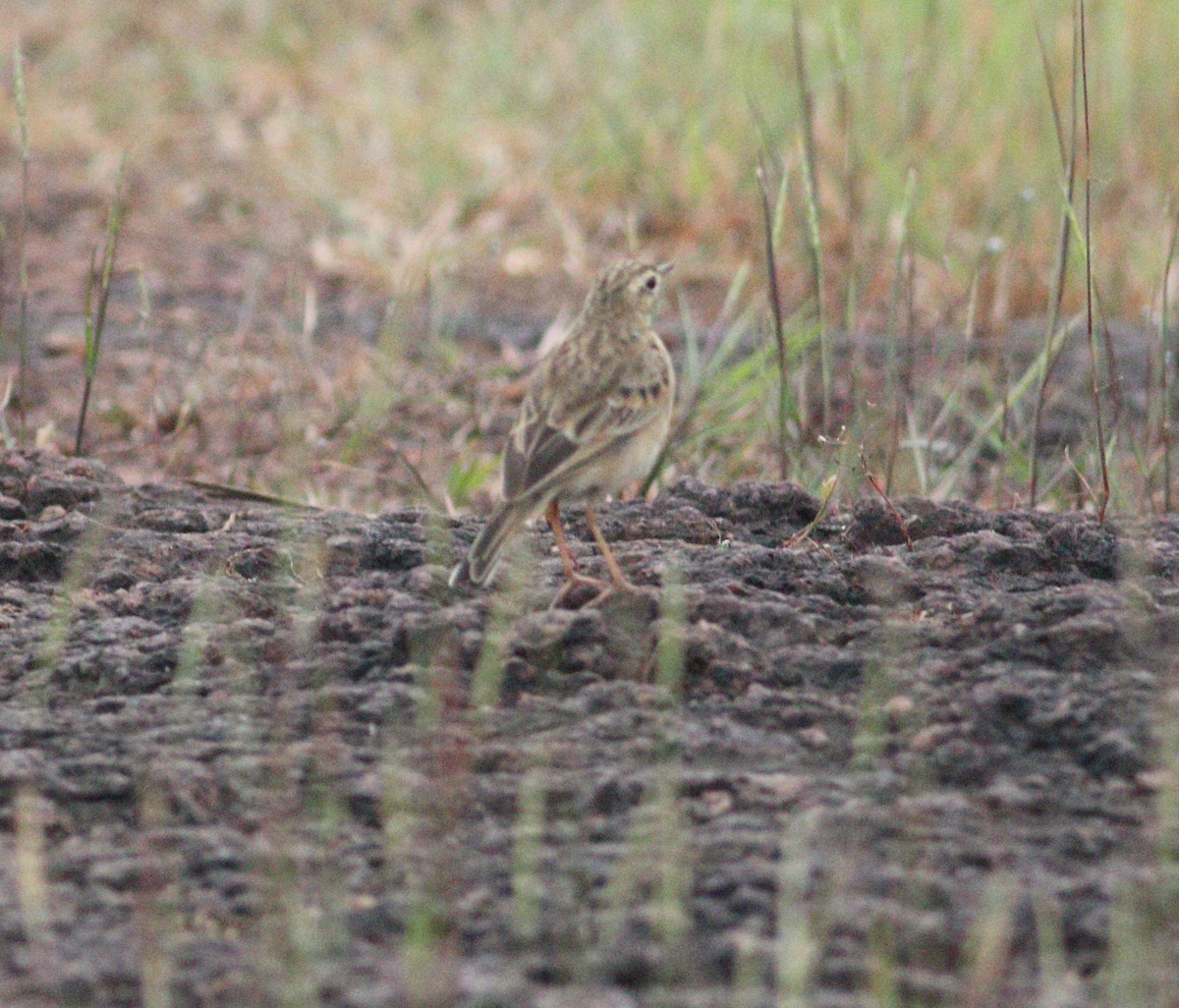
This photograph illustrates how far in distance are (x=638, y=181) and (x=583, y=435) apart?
188 inches

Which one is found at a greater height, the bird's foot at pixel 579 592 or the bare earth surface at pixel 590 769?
the bird's foot at pixel 579 592

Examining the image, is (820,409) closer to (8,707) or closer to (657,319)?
(657,319)

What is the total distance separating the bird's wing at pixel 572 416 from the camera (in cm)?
381

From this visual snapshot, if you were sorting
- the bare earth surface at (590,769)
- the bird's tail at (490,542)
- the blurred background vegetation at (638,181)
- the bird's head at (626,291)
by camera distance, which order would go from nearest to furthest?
the bare earth surface at (590,769)
the bird's tail at (490,542)
the bird's head at (626,291)
the blurred background vegetation at (638,181)

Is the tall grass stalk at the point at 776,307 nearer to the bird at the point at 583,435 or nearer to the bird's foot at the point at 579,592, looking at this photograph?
the bird at the point at 583,435

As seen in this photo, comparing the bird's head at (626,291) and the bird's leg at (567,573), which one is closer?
the bird's leg at (567,573)

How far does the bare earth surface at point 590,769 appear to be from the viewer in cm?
260

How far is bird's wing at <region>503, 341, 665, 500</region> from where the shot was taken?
12.5 ft

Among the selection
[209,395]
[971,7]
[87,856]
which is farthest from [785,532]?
[971,7]

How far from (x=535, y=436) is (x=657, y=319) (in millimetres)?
3703

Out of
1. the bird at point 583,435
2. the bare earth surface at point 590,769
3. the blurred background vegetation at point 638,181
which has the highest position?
the blurred background vegetation at point 638,181

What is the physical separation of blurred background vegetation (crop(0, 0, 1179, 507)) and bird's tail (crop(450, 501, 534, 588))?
6.07 feet

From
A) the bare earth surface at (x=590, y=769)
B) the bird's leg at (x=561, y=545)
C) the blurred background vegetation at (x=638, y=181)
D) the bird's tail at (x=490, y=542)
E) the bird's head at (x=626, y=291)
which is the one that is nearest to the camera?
the bare earth surface at (x=590, y=769)

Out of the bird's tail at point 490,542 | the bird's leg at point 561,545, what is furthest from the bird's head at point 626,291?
the bird's tail at point 490,542
